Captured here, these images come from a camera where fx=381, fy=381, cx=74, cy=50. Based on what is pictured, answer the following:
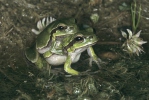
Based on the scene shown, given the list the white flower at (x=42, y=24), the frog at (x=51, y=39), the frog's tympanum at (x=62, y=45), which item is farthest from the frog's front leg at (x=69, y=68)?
the white flower at (x=42, y=24)

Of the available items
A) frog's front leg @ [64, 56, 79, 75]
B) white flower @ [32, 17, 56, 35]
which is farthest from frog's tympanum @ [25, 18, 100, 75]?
white flower @ [32, 17, 56, 35]

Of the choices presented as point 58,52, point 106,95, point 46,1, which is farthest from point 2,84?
point 46,1

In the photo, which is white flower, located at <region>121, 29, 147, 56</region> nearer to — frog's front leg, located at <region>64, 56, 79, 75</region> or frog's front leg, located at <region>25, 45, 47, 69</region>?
frog's front leg, located at <region>64, 56, 79, 75</region>

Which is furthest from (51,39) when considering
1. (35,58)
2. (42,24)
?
(42,24)

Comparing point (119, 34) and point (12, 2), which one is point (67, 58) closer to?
point (119, 34)

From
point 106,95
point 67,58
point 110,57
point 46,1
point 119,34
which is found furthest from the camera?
point 46,1

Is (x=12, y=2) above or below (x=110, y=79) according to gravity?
→ above

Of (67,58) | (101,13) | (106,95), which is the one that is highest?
(101,13)
